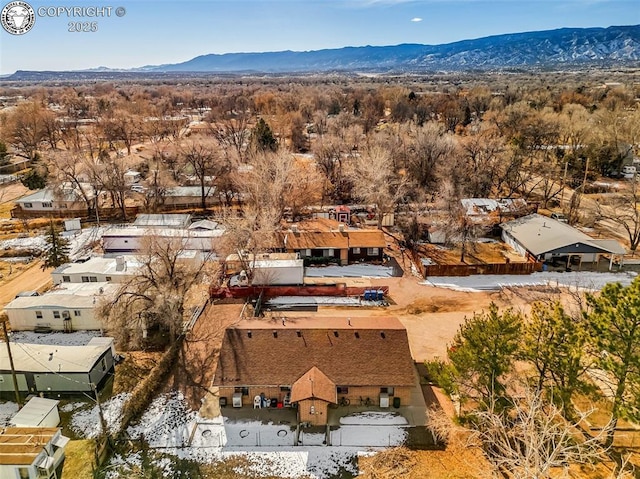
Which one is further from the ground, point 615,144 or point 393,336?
point 615,144

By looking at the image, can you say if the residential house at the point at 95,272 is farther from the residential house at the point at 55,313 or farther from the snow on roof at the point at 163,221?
the snow on roof at the point at 163,221

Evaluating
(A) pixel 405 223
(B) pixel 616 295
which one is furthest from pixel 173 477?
(A) pixel 405 223

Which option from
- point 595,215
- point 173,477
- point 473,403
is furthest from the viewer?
point 595,215

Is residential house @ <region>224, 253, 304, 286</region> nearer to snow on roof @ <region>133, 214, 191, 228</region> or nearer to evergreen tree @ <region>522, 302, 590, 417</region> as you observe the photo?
snow on roof @ <region>133, 214, 191, 228</region>

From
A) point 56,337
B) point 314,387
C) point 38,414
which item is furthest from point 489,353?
point 56,337

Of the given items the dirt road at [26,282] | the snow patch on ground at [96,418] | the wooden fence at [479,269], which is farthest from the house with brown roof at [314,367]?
the dirt road at [26,282]

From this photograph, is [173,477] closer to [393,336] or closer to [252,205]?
[393,336]

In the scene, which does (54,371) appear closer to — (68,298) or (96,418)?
(96,418)
